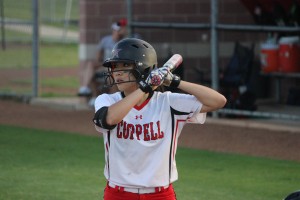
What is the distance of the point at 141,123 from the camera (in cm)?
514

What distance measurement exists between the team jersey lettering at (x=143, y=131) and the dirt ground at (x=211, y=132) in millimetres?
5483

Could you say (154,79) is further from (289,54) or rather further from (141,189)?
(289,54)

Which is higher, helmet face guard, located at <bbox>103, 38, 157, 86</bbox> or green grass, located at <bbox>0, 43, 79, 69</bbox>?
helmet face guard, located at <bbox>103, 38, 157, 86</bbox>

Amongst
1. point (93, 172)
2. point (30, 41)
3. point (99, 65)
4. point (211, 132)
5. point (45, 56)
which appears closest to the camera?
A: point (93, 172)

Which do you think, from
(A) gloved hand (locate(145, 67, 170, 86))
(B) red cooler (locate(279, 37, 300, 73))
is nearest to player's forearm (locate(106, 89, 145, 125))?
(A) gloved hand (locate(145, 67, 170, 86))

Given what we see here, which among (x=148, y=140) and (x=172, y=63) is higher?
(x=172, y=63)

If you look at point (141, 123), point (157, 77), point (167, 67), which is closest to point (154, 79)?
point (157, 77)

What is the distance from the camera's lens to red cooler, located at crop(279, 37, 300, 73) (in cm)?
1392

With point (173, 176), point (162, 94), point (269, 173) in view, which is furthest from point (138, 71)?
point (269, 173)

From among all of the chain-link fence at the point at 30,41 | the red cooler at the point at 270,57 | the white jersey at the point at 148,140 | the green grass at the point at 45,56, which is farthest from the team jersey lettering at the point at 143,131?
the green grass at the point at 45,56

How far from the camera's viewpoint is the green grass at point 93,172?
27.3 feet

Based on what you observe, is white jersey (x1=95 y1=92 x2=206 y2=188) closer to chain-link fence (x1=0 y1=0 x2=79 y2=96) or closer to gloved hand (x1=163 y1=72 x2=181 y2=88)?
gloved hand (x1=163 y1=72 x2=181 y2=88)

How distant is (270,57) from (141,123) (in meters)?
9.54

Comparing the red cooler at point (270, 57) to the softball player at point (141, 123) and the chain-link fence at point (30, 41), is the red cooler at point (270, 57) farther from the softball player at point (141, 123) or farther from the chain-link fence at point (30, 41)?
the softball player at point (141, 123)
